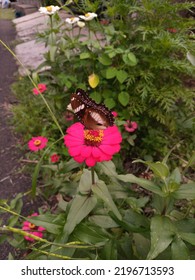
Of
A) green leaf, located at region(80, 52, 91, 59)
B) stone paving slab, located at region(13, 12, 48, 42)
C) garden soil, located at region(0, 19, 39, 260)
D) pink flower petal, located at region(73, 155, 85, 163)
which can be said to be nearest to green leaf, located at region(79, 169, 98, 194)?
pink flower petal, located at region(73, 155, 85, 163)

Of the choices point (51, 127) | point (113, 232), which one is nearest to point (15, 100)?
point (51, 127)

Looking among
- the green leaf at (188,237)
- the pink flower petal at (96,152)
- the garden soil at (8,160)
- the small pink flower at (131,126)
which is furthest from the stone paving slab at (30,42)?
the green leaf at (188,237)

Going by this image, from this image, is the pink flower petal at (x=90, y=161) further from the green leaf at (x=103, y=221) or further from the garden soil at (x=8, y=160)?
the garden soil at (x=8, y=160)

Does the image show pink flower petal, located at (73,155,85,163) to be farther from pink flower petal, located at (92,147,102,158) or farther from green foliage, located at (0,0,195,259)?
green foliage, located at (0,0,195,259)

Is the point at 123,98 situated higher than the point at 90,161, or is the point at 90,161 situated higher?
the point at 90,161

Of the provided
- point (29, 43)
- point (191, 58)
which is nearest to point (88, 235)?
point (191, 58)

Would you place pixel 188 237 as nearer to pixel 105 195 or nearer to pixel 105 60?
pixel 105 195
